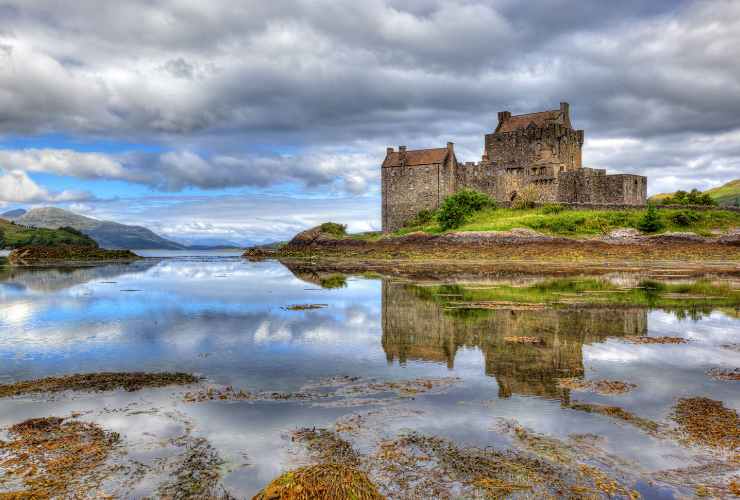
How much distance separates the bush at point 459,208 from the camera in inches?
2347

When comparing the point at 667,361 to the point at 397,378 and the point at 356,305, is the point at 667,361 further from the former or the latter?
the point at 356,305

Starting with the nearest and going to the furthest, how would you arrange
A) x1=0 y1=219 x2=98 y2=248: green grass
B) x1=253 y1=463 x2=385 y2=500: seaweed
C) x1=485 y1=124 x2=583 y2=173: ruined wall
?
x1=253 y1=463 x2=385 y2=500: seaweed, x1=485 y1=124 x2=583 y2=173: ruined wall, x1=0 y1=219 x2=98 y2=248: green grass

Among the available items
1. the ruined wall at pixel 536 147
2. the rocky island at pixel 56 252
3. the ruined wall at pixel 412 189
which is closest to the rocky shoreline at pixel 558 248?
the ruined wall at pixel 412 189

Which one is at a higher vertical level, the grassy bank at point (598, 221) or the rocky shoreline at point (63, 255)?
the grassy bank at point (598, 221)

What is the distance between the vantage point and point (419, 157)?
2808 inches

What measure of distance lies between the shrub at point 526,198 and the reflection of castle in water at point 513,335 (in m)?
44.1

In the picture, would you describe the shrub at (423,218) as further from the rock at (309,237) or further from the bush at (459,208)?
the rock at (309,237)

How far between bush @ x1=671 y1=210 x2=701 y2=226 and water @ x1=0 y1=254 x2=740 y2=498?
34.4 meters

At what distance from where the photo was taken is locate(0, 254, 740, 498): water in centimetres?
745

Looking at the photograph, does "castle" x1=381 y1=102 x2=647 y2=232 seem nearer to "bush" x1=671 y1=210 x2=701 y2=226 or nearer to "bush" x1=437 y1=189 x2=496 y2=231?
"bush" x1=437 y1=189 x2=496 y2=231

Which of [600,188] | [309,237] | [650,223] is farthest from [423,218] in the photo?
[650,223]

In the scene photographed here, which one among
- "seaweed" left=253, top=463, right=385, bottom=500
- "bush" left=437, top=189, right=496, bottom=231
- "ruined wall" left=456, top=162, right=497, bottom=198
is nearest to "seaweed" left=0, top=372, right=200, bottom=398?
"seaweed" left=253, top=463, right=385, bottom=500

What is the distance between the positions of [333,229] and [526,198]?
84.0ft

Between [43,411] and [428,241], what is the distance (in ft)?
167
